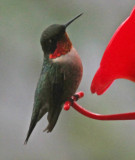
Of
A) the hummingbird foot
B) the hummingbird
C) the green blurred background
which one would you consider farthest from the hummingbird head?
the green blurred background

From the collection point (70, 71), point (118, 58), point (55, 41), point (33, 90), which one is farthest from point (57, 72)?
point (33, 90)

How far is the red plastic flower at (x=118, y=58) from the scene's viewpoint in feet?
6.13

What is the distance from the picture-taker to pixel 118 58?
6.63 ft

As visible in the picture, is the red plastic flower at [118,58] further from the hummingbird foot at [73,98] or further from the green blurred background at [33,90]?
the green blurred background at [33,90]

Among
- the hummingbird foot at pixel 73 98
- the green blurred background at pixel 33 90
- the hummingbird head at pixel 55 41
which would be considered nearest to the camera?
the hummingbird foot at pixel 73 98

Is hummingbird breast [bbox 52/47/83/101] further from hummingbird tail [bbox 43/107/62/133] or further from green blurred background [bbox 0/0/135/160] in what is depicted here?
green blurred background [bbox 0/0/135/160]

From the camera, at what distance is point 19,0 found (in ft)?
15.1

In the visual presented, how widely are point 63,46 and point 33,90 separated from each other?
237cm

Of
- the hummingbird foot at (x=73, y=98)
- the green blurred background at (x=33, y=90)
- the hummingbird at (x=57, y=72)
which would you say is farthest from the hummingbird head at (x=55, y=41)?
the green blurred background at (x=33, y=90)

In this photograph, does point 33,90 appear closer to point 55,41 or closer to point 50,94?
point 50,94

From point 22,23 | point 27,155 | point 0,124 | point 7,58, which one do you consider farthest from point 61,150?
point 22,23

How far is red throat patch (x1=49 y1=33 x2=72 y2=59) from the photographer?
2220 mm

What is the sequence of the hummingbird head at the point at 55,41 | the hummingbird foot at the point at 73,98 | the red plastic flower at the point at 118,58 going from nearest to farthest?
the red plastic flower at the point at 118,58
the hummingbird foot at the point at 73,98
the hummingbird head at the point at 55,41

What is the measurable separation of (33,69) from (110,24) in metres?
1.07
